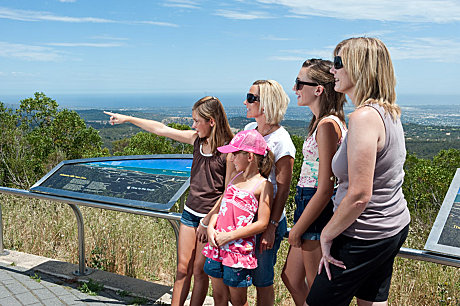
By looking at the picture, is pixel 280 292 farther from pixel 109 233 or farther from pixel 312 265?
pixel 109 233

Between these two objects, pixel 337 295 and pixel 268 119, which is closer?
pixel 337 295

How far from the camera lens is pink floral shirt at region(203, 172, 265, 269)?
249 cm

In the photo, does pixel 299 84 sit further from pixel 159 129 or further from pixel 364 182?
pixel 159 129

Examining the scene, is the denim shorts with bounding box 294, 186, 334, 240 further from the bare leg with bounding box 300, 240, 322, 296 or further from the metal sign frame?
the metal sign frame

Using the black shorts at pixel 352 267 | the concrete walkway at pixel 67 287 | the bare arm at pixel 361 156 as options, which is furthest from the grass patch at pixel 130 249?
the bare arm at pixel 361 156

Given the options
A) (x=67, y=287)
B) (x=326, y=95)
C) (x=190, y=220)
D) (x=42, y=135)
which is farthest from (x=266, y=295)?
(x=42, y=135)

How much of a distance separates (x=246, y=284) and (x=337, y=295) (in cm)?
A: 68

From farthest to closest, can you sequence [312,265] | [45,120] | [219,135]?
[45,120]
[219,135]
[312,265]

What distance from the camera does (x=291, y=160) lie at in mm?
2547

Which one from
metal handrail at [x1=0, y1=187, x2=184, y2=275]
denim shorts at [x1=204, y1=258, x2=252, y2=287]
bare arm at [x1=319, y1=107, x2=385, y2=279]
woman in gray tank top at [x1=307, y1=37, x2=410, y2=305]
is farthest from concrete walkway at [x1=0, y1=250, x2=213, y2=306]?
bare arm at [x1=319, y1=107, x2=385, y2=279]

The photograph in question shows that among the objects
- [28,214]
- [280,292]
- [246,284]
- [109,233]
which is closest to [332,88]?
[246,284]

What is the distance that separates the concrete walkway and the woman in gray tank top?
6.00ft

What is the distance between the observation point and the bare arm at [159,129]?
10.7ft

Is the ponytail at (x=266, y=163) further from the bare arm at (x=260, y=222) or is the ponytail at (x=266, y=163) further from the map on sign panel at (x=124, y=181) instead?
the map on sign panel at (x=124, y=181)
